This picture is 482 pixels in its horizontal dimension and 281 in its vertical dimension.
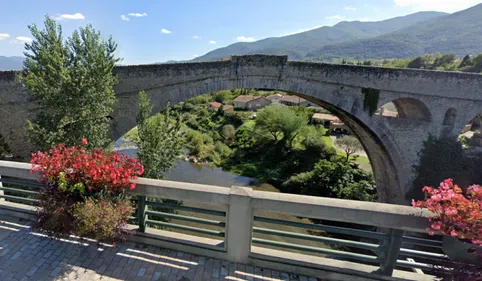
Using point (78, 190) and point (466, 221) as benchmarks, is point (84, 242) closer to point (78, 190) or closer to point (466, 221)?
point (78, 190)

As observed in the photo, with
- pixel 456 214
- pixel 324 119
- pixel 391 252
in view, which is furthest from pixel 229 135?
pixel 456 214

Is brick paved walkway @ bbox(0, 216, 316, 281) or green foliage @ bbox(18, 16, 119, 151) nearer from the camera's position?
brick paved walkway @ bbox(0, 216, 316, 281)

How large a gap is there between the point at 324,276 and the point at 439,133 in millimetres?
13154

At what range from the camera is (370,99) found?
11859 mm

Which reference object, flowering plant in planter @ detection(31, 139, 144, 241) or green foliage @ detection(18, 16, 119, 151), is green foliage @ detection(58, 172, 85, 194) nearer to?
flowering plant in planter @ detection(31, 139, 144, 241)

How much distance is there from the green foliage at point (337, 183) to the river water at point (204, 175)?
5.16 metres

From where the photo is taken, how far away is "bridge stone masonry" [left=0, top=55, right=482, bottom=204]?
9711 mm

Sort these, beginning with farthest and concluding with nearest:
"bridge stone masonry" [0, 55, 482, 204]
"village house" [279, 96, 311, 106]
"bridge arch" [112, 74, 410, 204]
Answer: "village house" [279, 96, 311, 106] → "bridge arch" [112, 74, 410, 204] → "bridge stone masonry" [0, 55, 482, 204]

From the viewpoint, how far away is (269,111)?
2778 centimetres

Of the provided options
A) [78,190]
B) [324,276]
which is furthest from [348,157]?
[78,190]

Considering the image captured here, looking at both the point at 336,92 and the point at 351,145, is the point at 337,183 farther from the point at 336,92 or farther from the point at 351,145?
the point at 336,92

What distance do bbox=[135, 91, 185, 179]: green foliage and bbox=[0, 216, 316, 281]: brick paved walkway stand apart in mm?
5651

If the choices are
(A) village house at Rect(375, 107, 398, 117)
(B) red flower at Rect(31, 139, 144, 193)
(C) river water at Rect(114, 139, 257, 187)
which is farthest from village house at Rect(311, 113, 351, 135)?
(B) red flower at Rect(31, 139, 144, 193)

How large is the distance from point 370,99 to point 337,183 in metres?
7.72
